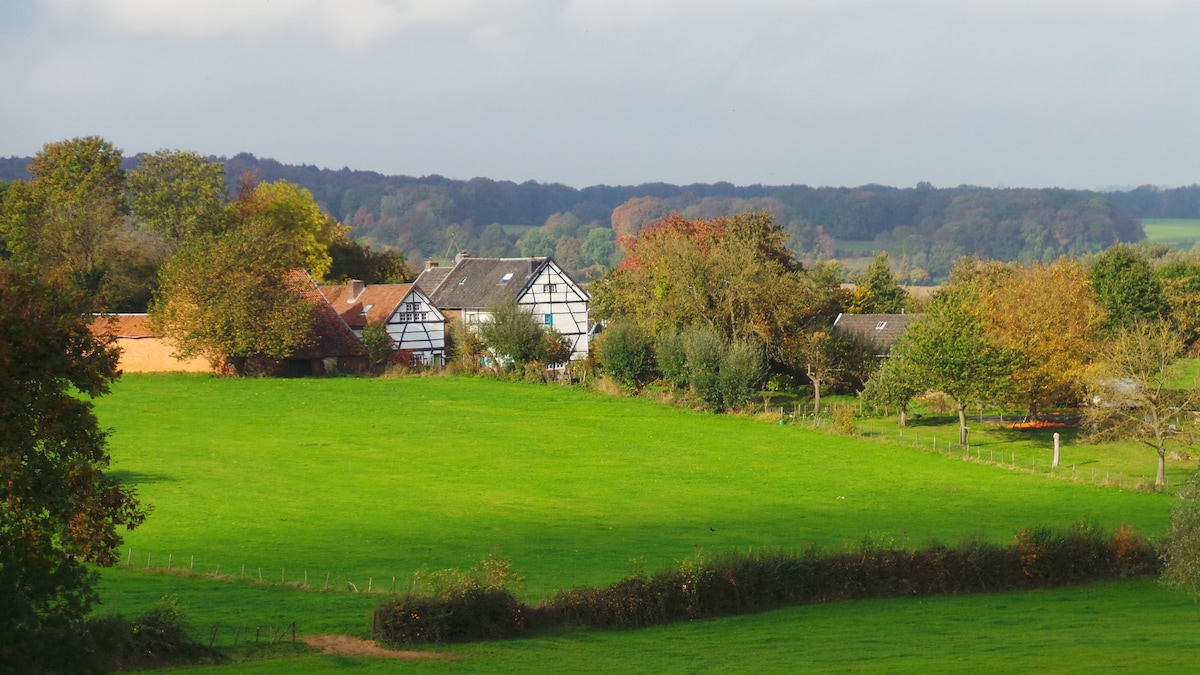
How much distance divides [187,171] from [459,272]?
60.1 feet

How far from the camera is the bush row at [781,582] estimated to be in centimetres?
2484

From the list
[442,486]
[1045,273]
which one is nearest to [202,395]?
[442,486]

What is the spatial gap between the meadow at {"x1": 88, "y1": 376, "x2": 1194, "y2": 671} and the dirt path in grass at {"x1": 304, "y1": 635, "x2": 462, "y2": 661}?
0.44 m

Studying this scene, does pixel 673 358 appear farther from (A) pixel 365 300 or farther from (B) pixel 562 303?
(A) pixel 365 300

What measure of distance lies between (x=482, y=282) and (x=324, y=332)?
1426 cm

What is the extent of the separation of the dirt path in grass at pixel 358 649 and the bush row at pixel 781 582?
1.57 feet

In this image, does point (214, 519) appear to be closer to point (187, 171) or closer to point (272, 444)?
point (272, 444)

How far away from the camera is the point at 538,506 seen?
38.4m

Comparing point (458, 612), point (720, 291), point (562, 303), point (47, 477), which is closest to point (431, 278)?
point (562, 303)

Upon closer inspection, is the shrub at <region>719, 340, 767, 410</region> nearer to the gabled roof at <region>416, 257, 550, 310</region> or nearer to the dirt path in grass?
the gabled roof at <region>416, 257, 550, 310</region>

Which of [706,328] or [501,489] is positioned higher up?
[706,328]

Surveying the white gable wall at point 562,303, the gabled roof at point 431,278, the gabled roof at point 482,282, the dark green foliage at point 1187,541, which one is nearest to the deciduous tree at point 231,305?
the gabled roof at point 482,282

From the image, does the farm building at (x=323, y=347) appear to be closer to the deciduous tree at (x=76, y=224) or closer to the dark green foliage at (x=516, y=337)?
the dark green foliage at (x=516, y=337)

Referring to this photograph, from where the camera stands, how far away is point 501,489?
1622 inches
